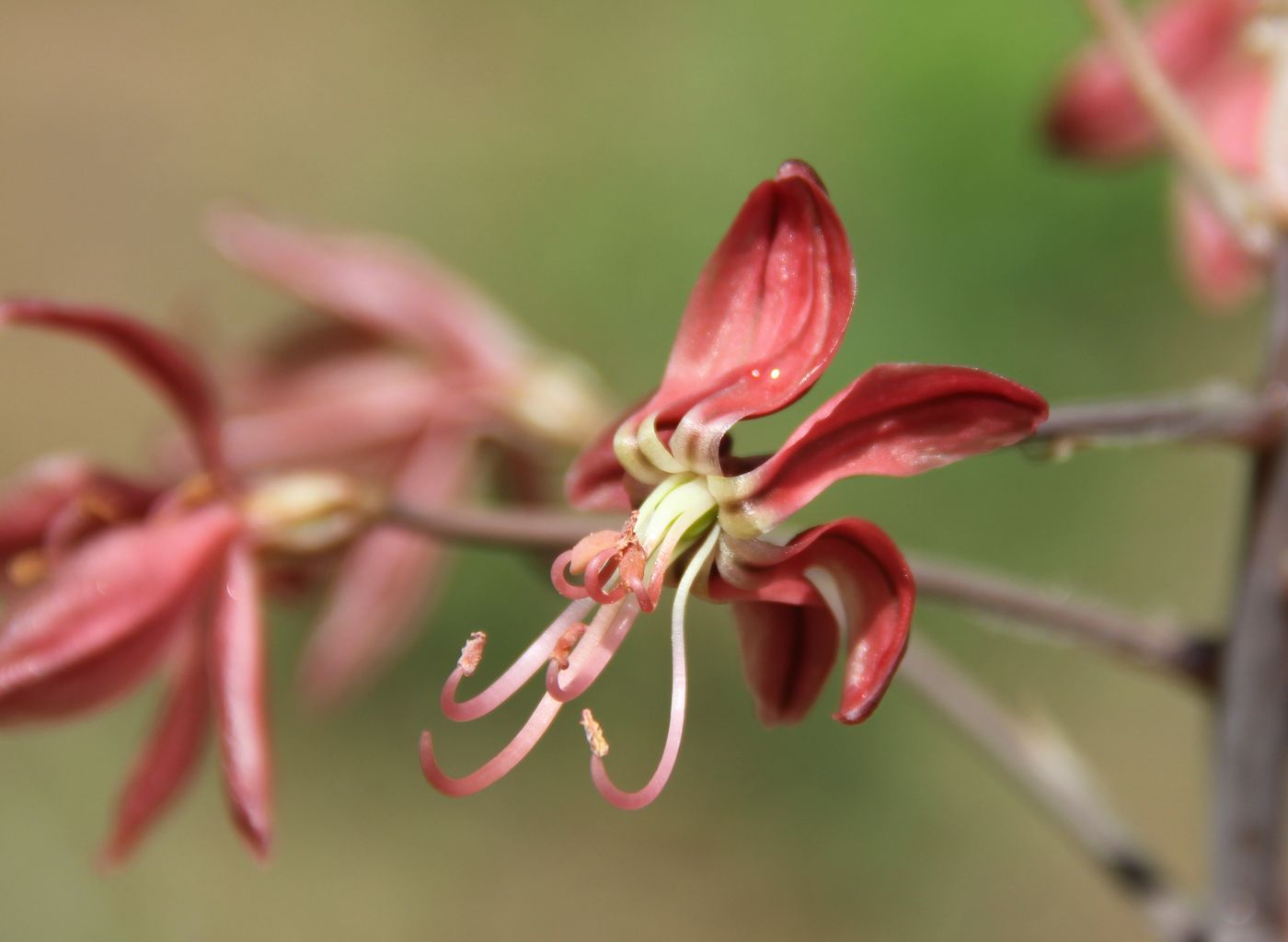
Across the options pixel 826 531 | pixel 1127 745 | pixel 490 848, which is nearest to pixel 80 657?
pixel 826 531

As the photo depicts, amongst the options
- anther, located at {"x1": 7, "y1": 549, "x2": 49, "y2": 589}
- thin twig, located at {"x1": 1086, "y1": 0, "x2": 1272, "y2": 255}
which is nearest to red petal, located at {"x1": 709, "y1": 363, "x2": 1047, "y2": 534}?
thin twig, located at {"x1": 1086, "y1": 0, "x2": 1272, "y2": 255}

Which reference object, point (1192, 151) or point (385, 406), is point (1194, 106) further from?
point (385, 406)

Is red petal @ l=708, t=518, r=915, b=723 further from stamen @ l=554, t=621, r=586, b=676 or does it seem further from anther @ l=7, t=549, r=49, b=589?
anther @ l=7, t=549, r=49, b=589

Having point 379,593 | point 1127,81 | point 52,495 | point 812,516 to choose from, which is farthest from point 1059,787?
point 812,516

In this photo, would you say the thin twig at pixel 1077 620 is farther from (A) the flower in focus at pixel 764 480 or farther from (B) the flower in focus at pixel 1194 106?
(B) the flower in focus at pixel 1194 106

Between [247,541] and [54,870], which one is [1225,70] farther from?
[54,870]
